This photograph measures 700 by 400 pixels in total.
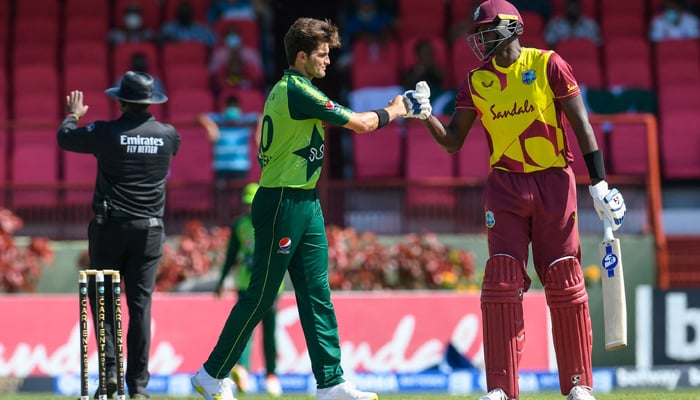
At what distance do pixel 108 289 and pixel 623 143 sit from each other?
867cm

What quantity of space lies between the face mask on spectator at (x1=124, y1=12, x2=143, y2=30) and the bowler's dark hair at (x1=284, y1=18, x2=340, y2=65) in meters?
11.7

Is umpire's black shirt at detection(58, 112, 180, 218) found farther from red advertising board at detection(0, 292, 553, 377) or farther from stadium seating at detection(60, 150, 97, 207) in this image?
stadium seating at detection(60, 150, 97, 207)

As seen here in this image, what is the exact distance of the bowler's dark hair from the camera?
311 inches

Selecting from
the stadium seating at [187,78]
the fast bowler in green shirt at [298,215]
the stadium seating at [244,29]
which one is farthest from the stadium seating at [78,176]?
the fast bowler in green shirt at [298,215]

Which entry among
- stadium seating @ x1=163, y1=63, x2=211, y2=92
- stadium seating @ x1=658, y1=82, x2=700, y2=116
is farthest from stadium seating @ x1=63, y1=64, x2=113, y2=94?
stadium seating @ x1=658, y1=82, x2=700, y2=116

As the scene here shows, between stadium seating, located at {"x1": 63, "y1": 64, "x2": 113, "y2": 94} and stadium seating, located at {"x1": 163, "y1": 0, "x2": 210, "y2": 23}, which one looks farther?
stadium seating, located at {"x1": 163, "y1": 0, "x2": 210, "y2": 23}

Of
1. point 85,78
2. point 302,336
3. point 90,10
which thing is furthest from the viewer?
point 90,10

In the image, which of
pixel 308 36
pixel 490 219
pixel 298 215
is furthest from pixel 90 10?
pixel 490 219

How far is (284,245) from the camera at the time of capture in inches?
309

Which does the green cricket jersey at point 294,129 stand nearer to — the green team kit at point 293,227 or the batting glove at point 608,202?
the green team kit at point 293,227

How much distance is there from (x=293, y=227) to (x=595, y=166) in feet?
6.12

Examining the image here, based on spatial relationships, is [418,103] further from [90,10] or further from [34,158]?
[90,10]

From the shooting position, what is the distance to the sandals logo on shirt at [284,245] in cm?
785

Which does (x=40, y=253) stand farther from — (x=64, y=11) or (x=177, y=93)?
(x=64, y=11)
